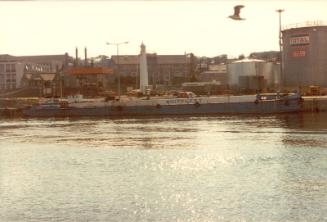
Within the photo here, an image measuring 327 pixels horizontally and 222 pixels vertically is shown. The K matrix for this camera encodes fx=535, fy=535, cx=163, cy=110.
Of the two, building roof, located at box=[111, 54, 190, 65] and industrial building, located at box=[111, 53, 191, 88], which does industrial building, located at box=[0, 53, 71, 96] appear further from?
industrial building, located at box=[111, 53, 191, 88]

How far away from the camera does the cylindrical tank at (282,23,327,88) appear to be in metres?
68.9

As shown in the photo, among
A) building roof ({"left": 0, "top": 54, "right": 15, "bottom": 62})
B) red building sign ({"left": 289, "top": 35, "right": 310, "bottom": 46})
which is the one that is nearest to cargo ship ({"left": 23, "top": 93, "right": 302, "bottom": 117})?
red building sign ({"left": 289, "top": 35, "right": 310, "bottom": 46})

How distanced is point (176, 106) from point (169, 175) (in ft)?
122

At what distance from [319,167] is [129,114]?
40174mm

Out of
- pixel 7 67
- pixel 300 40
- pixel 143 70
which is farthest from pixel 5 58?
pixel 300 40

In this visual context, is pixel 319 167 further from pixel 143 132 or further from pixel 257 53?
pixel 257 53

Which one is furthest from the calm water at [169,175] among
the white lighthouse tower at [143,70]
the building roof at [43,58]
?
the building roof at [43,58]

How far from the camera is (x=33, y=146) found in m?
37.7

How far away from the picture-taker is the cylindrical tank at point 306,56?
68.9 meters

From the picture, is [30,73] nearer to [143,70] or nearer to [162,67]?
[162,67]

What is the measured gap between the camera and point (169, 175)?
2478 cm

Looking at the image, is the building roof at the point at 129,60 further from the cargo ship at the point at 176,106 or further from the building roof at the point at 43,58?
the cargo ship at the point at 176,106

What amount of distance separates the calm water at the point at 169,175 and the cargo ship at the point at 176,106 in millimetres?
13893

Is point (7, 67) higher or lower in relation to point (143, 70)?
higher
